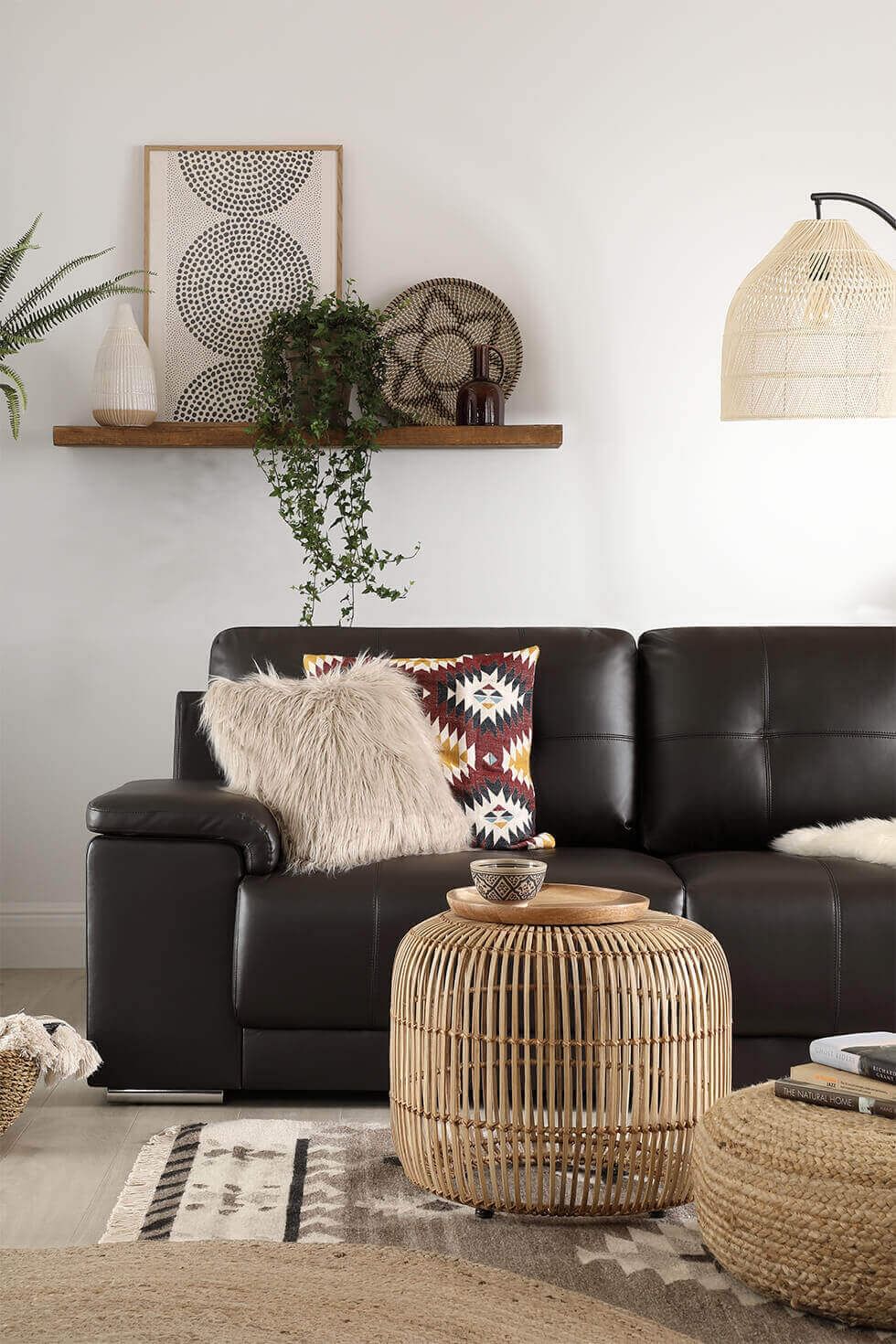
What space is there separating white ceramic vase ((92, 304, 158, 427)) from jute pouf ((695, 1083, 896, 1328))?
274 centimetres

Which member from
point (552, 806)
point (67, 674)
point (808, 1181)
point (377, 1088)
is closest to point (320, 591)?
point (67, 674)

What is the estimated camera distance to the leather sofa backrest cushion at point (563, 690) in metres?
3.23

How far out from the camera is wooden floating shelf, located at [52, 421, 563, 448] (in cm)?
391

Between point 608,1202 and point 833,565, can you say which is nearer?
point 608,1202

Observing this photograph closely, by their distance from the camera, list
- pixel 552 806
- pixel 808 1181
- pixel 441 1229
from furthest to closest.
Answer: pixel 552 806, pixel 441 1229, pixel 808 1181

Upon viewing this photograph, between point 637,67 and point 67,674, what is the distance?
2471 millimetres

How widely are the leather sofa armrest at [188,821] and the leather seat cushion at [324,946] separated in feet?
0.23

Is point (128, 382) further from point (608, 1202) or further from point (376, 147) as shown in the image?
point (608, 1202)

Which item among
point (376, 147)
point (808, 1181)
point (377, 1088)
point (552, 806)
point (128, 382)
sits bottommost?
point (377, 1088)

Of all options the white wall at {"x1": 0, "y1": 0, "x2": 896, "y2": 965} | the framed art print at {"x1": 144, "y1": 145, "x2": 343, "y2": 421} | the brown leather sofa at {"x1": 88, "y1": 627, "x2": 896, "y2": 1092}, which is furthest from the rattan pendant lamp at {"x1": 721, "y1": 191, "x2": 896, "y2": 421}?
the framed art print at {"x1": 144, "y1": 145, "x2": 343, "y2": 421}

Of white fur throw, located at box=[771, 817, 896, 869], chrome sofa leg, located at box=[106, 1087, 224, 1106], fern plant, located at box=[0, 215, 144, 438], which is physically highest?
fern plant, located at box=[0, 215, 144, 438]

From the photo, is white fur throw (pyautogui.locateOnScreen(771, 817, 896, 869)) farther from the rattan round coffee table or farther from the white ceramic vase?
the white ceramic vase

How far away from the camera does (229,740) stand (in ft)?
9.61

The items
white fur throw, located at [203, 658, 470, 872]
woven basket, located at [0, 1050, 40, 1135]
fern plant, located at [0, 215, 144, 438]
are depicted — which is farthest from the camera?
fern plant, located at [0, 215, 144, 438]
